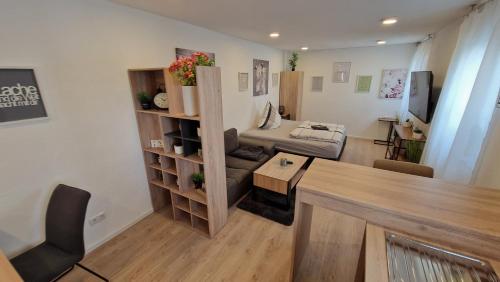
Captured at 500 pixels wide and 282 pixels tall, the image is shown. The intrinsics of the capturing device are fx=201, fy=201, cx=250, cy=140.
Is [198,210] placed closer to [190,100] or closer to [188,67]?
[190,100]

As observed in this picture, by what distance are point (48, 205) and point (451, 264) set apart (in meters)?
2.78

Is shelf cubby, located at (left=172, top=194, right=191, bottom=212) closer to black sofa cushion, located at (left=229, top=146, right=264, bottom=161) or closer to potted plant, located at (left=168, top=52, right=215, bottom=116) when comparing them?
potted plant, located at (left=168, top=52, right=215, bottom=116)

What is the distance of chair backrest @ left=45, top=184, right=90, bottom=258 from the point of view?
151 cm

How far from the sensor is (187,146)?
2.14m

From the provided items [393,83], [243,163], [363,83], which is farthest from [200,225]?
[393,83]

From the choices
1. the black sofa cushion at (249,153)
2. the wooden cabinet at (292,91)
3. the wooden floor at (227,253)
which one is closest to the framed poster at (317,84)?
the wooden cabinet at (292,91)

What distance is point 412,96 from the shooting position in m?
3.78

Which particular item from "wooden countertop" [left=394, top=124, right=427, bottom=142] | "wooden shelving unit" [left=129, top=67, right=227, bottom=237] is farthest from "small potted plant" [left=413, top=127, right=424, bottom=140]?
"wooden shelving unit" [left=129, top=67, right=227, bottom=237]

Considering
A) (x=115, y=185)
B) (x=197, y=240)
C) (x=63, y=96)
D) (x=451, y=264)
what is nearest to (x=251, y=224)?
(x=197, y=240)

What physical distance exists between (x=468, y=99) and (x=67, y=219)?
370cm

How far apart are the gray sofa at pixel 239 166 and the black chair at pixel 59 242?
152cm

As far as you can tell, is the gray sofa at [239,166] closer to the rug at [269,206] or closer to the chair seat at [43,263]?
the rug at [269,206]

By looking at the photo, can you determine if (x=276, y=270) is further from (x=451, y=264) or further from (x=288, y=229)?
(x=451, y=264)

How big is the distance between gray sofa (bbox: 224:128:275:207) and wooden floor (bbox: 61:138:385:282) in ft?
1.21
